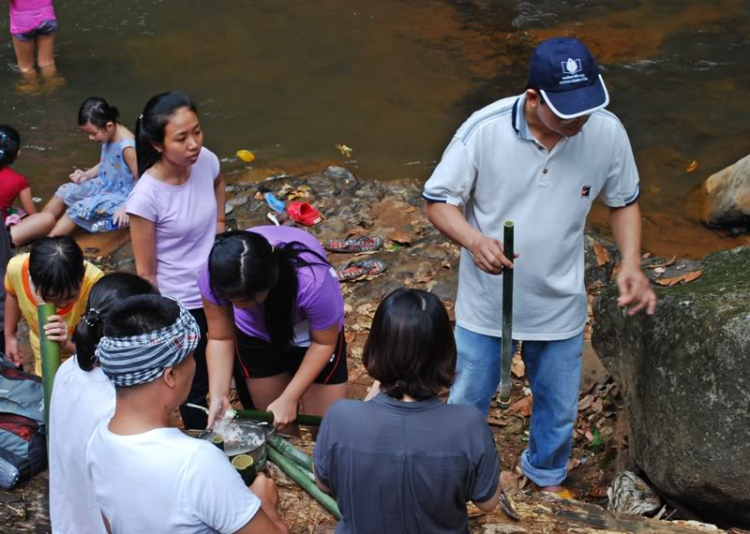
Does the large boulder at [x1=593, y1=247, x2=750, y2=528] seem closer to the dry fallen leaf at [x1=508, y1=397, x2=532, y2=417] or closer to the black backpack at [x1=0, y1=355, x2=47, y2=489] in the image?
the dry fallen leaf at [x1=508, y1=397, x2=532, y2=417]

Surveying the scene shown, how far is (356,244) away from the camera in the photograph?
693 centimetres

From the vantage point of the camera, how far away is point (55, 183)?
8688 millimetres

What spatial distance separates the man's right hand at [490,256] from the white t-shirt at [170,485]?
135 cm

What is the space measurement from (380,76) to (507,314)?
749 cm

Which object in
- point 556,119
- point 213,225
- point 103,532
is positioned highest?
point 556,119

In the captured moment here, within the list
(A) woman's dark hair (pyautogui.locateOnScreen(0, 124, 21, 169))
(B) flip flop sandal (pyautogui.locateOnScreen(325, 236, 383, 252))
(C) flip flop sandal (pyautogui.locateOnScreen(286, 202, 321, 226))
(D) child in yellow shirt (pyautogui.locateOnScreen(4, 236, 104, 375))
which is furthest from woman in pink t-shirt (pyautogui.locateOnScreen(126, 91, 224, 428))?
(C) flip flop sandal (pyautogui.locateOnScreen(286, 202, 321, 226))

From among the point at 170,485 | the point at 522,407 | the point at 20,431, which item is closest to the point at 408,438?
the point at 170,485

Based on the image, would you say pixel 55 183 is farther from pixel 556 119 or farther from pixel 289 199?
pixel 556 119

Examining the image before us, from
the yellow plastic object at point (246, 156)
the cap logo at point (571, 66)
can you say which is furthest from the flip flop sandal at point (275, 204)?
the cap logo at point (571, 66)

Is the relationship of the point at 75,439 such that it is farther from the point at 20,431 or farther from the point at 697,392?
the point at 697,392

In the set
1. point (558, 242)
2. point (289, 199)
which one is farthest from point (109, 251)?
point (558, 242)

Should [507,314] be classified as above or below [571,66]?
below

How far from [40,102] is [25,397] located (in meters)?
7.48

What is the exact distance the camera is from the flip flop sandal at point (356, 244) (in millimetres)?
6895
